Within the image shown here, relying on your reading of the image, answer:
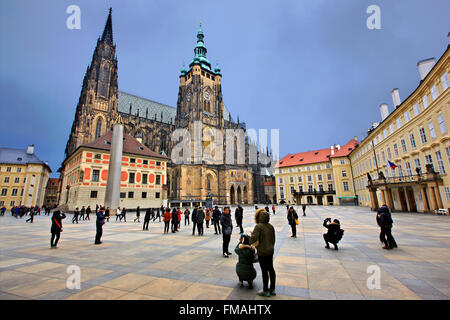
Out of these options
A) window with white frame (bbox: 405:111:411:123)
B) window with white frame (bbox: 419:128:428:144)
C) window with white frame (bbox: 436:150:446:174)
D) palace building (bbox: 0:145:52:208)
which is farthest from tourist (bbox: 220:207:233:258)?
palace building (bbox: 0:145:52:208)

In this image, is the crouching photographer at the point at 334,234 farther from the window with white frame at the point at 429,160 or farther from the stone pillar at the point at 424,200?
the stone pillar at the point at 424,200

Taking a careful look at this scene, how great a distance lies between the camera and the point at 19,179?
45.9 metres

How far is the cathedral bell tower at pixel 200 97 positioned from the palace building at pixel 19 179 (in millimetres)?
34935

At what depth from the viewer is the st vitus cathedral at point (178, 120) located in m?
44.3

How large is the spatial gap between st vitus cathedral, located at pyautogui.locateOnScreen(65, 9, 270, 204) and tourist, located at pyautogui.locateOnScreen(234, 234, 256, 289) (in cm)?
3900

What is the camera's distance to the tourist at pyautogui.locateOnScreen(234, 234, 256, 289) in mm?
3713

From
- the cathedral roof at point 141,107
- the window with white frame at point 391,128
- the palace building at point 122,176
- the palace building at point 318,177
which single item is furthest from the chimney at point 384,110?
the cathedral roof at point 141,107

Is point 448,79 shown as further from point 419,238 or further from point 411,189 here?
point 419,238

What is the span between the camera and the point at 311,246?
289 inches

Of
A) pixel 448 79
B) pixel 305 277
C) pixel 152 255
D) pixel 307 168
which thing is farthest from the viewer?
pixel 307 168

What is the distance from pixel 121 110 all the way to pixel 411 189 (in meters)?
60.8

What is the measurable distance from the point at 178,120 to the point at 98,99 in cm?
1870

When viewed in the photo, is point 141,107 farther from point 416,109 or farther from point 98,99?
point 416,109
